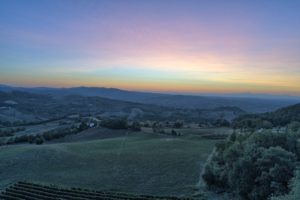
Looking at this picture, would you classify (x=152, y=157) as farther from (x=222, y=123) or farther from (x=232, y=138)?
(x=222, y=123)

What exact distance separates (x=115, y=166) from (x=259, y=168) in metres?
25.4

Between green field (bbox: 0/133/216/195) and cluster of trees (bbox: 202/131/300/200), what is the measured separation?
454cm

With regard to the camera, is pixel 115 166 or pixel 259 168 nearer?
pixel 259 168

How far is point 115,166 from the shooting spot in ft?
162

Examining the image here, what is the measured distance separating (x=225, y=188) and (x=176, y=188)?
571cm

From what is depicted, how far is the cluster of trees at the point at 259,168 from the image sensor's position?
2773 centimetres

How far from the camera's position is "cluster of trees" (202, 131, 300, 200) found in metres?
27.7

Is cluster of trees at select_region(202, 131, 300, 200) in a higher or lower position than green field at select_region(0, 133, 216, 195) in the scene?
higher

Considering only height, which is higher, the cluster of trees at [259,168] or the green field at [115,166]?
the cluster of trees at [259,168]

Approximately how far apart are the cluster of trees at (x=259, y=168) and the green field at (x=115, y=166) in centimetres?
454

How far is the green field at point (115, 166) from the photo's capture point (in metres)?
40.9

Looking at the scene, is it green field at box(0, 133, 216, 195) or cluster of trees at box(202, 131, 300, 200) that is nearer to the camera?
cluster of trees at box(202, 131, 300, 200)

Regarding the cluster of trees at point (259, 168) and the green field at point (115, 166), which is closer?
the cluster of trees at point (259, 168)

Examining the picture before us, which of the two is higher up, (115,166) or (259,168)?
(259,168)
